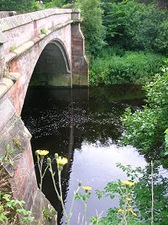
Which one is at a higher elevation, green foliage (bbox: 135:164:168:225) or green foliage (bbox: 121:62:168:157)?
green foliage (bbox: 121:62:168:157)

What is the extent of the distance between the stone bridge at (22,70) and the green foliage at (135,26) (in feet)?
14.4

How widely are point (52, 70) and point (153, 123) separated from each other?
44.3 feet

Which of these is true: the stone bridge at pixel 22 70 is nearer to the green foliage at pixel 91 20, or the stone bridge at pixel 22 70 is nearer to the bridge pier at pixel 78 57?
the bridge pier at pixel 78 57

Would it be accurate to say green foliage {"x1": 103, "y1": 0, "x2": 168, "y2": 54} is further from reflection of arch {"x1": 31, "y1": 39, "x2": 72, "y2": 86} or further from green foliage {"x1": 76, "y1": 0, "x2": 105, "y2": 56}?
reflection of arch {"x1": 31, "y1": 39, "x2": 72, "y2": 86}

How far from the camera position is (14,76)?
585cm

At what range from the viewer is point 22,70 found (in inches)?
318

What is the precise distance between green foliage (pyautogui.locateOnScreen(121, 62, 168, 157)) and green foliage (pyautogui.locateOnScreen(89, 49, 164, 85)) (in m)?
12.6

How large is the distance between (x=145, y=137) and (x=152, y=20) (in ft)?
53.3

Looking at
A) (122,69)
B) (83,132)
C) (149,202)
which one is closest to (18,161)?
(149,202)

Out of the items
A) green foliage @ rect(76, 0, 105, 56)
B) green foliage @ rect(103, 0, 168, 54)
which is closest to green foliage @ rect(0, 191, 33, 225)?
green foliage @ rect(76, 0, 105, 56)

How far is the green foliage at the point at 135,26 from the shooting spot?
803 inches

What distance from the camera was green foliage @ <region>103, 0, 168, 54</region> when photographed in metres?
20.4

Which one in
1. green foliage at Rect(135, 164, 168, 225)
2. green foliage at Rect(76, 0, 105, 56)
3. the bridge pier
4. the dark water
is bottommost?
the dark water

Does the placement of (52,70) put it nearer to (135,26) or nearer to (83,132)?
(135,26)
